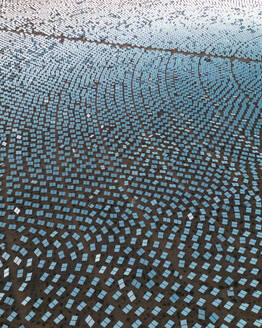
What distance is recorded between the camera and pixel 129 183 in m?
21.9

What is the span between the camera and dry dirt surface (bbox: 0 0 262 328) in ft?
53.3

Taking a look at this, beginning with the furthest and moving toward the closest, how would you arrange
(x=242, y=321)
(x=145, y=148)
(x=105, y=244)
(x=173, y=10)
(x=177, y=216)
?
(x=173, y=10) < (x=145, y=148) < (x=177, y=216) < (x=105, y=244) < (x=242, y=321)

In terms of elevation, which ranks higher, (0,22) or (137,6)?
(137,6)

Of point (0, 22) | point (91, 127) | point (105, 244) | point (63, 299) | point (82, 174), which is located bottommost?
point (63, 299)

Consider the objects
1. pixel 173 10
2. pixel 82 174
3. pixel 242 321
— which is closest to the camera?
pixel 242 321

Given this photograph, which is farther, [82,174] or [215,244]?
[82,174]

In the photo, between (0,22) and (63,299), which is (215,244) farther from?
(0,22)

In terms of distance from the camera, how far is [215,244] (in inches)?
726

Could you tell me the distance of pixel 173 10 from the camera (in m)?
48.4

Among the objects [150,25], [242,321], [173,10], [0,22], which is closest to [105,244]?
[242,321]

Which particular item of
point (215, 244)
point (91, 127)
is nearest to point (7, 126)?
point (91, 127)

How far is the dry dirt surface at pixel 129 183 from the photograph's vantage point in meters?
16.2

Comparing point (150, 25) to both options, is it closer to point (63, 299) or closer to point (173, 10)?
point (173, 10)

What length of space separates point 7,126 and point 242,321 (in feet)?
69.9
